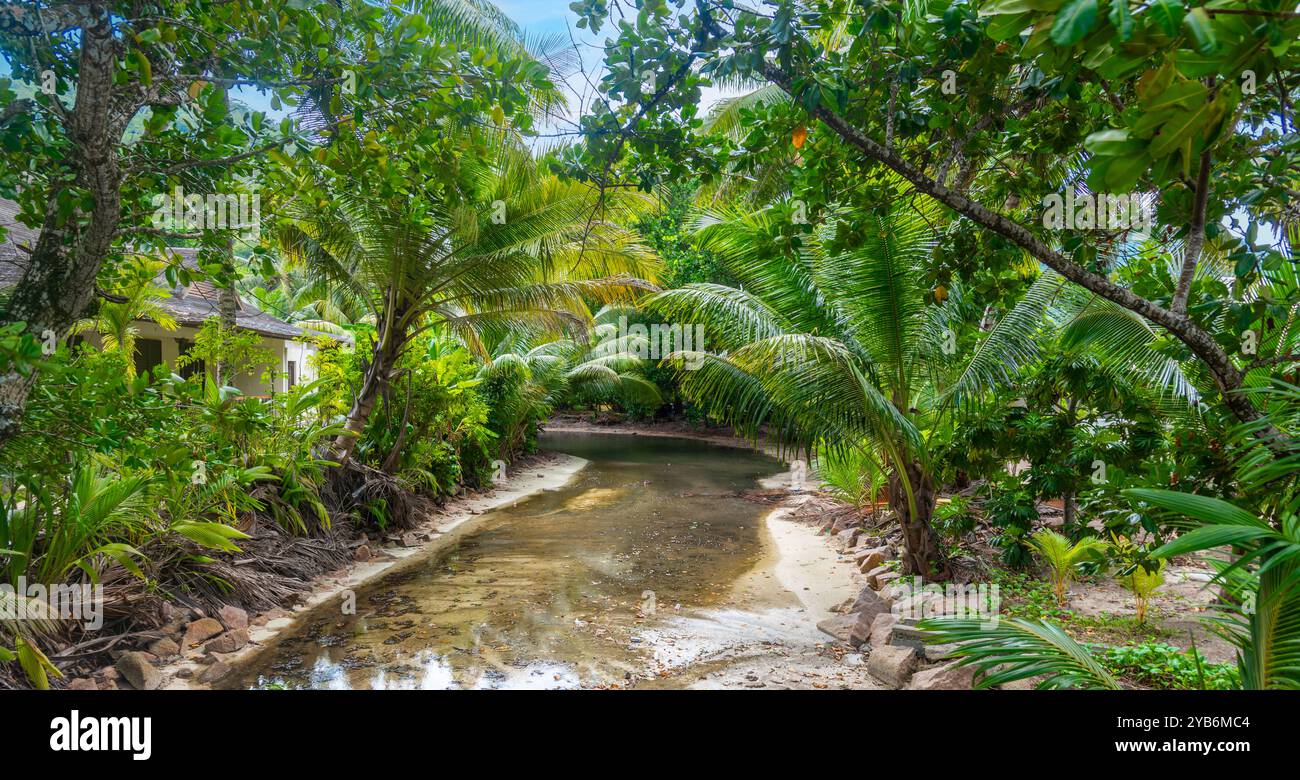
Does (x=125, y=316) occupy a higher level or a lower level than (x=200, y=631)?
higher

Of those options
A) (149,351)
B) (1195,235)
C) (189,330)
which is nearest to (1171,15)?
(1195,235)

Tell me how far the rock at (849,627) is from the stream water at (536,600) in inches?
45.3

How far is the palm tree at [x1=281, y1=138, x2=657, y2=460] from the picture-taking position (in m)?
8.05

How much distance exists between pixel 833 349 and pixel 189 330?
1095 centimetres

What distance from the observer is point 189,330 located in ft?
37.9

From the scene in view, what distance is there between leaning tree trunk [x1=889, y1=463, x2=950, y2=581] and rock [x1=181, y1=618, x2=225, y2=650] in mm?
5861

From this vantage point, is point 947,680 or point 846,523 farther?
point 846,523

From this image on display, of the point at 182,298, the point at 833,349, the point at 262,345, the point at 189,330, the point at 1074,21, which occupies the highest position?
the point at 182,298

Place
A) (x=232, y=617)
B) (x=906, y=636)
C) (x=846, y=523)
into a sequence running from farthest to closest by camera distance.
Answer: (x=846, y=523) < (x=232, y=617) < (x=906, y=636)

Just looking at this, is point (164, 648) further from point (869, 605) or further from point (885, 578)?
point (885, 578)

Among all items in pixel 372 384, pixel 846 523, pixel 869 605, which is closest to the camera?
pixel 869 605

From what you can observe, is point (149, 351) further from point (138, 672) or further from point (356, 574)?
point (138, 672)

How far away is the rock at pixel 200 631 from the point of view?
4945 mm

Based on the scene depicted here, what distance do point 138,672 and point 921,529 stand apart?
6.25 m
